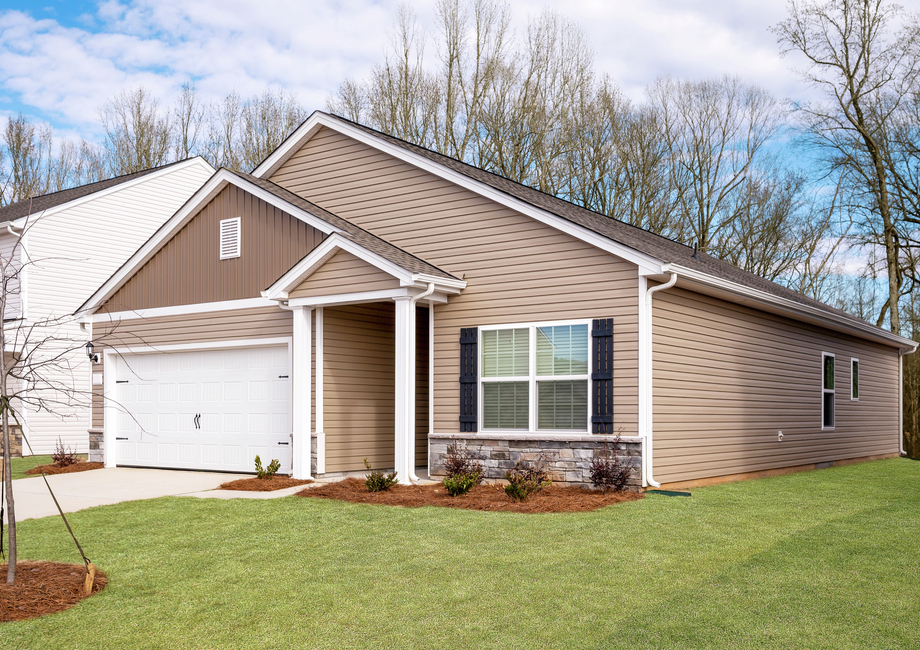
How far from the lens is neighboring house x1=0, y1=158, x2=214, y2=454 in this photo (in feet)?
64.0

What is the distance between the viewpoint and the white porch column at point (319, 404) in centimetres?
1223

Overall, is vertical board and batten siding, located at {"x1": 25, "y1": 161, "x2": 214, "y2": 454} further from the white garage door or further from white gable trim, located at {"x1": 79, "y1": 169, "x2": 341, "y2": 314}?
the white garage door

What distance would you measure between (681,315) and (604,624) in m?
6.95

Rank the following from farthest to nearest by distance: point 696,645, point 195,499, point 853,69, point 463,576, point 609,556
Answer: point 853,69 → point 195,499 → point 609,556 → point 463,576 → point 696,645

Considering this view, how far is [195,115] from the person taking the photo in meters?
32.4

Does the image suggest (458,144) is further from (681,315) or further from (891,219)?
(681,315)

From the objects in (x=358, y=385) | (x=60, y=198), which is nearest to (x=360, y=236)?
(x=358, y=385)

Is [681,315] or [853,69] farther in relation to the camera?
[853,69]

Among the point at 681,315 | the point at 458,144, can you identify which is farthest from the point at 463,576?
the point at 458,144

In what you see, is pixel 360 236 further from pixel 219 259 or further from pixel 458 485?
pixel 458 485

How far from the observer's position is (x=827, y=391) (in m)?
16.4

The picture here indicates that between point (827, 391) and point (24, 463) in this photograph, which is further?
point (24, 463)

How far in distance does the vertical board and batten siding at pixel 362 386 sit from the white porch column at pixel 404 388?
5.01ft

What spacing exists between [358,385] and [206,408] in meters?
2.80
